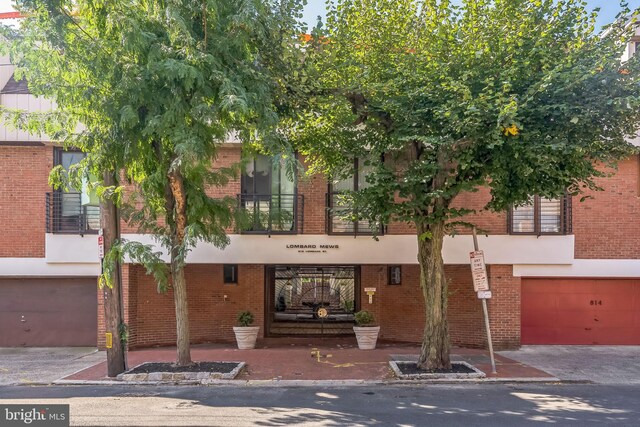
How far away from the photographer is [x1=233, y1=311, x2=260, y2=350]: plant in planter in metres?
13.7

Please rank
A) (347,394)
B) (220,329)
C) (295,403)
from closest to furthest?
(295,403), (347,394), (220,329)

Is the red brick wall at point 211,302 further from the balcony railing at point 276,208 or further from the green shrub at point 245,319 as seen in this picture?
the balcony railing at point 276,208

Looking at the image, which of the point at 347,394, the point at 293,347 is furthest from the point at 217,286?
the point at 347,394

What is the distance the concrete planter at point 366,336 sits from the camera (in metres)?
13.4

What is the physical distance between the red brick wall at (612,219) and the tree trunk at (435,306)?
19.0 feet

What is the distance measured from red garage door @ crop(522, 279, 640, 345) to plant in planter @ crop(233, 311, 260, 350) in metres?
7.82

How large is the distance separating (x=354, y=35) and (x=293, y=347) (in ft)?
28.0

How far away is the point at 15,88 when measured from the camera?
14.2 meters

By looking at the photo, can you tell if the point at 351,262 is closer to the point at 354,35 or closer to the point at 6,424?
the point at 354,35

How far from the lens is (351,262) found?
545 inches

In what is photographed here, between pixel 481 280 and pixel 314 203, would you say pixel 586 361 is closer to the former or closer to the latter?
pixel 481 280

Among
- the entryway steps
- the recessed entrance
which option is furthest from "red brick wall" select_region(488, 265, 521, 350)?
the entryway steps

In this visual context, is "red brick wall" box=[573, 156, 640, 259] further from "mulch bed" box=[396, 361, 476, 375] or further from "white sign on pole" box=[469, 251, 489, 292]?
"mulch bed" box=[396, 361, 476, 375]

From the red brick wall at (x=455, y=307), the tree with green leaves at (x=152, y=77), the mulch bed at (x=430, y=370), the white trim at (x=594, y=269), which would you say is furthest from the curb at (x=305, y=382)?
the white trim at (x=594, y=269)
